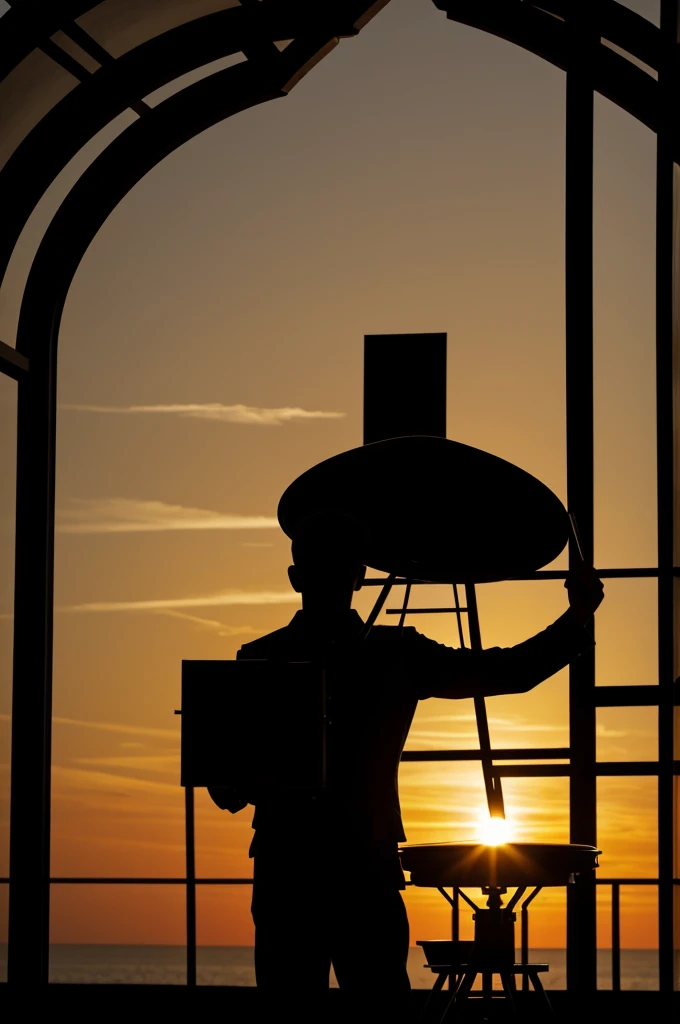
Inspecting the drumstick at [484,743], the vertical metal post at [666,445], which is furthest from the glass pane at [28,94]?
the drumstick at [484,743]

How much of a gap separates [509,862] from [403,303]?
25.4ft

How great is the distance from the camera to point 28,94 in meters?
5.20

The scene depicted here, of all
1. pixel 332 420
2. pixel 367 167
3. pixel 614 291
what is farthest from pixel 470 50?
pixel 614 291

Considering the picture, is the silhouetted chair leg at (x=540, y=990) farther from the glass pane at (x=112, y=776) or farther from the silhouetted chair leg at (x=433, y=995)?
the glass pane at (x=112, y=776)

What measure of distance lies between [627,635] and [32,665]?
7.17 ft

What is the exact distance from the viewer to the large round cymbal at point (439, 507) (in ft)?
12.5

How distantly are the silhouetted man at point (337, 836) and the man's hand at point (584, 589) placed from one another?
550 millimetres

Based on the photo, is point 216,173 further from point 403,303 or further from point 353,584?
point 353,584

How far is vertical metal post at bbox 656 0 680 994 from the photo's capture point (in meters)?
4.32

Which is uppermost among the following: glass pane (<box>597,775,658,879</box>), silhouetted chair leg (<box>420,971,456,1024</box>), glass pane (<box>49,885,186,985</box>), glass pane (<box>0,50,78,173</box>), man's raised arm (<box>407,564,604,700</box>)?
glass pane (<box>0,50,78,173</box>)

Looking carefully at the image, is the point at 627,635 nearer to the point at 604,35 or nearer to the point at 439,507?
the point at 439,507

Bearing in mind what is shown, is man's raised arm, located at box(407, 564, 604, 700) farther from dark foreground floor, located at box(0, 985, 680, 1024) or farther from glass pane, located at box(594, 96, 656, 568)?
dark foreground floor, located at box(0, 985, 680, 1024)

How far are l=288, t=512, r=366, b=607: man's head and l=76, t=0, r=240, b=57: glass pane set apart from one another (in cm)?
298

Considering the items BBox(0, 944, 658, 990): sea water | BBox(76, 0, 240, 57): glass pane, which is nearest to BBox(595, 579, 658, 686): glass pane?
BBox(76, 0, 240, 57): glass pane
